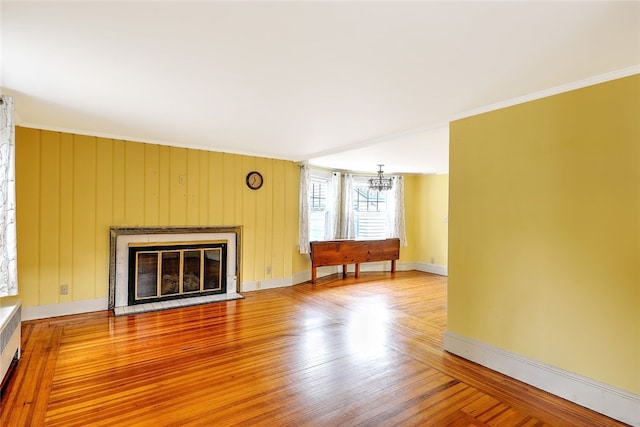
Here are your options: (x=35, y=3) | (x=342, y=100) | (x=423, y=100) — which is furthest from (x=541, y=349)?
(x=35, y=3)

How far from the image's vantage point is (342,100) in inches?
105

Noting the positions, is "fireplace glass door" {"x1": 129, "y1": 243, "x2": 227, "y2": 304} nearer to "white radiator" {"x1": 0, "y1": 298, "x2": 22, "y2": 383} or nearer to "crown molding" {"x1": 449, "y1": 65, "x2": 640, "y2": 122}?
"white radiator" {"x1": 0, "y1": 298, "x2": 22, "y2": 383}

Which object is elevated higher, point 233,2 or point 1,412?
point 233,2

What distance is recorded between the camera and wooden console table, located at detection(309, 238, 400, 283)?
18.9 ft

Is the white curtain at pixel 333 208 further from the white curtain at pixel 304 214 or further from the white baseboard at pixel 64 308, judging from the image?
the white baseboard at pixel 64 308

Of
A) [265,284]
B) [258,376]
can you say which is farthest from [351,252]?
[258,376]

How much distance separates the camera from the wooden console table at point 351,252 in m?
5.77

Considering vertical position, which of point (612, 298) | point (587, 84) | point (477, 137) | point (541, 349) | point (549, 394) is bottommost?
point (549, 394)

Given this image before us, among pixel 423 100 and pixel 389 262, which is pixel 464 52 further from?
pixel 389 262

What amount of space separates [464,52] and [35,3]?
7.07 feet

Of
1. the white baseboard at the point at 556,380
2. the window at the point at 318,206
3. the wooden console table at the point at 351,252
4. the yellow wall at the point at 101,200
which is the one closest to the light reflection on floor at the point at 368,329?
the white baseboard at the point at 556,380

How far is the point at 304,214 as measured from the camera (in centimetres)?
567

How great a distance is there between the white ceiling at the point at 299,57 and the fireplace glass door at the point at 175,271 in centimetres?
184

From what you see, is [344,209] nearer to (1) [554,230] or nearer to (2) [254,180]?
(2) [254,180]
